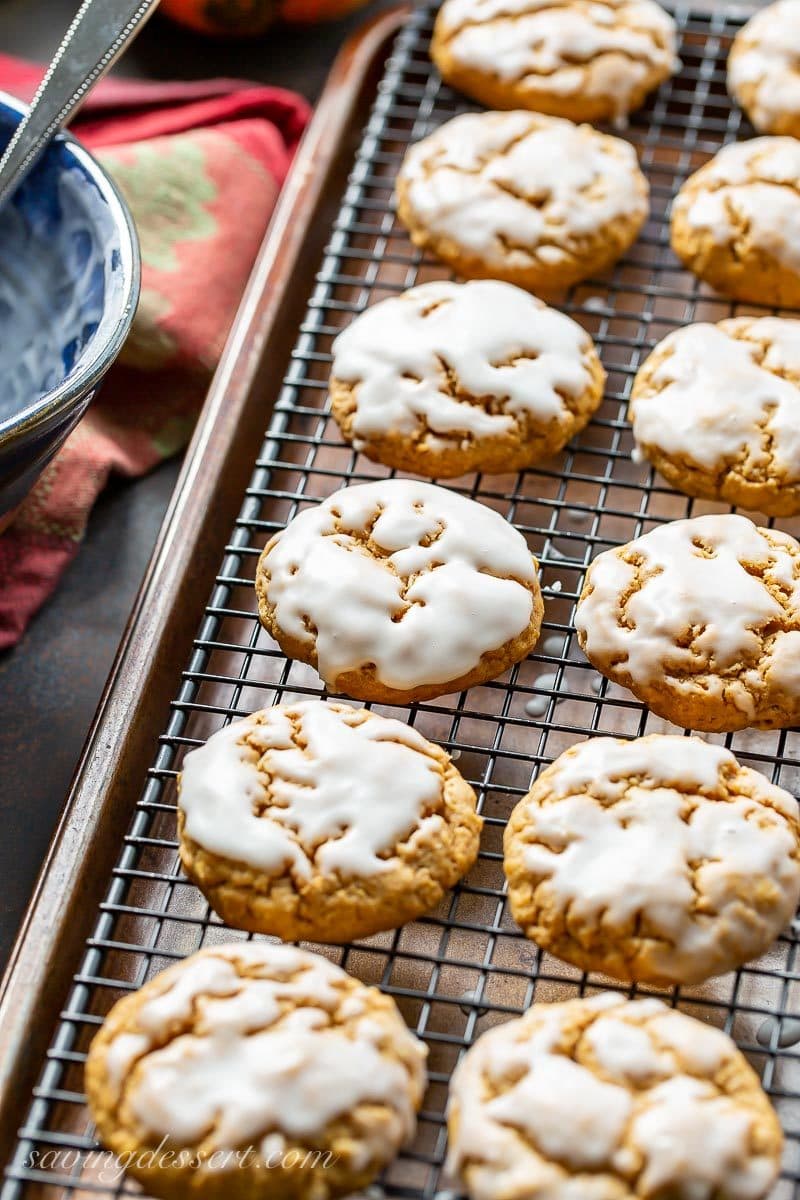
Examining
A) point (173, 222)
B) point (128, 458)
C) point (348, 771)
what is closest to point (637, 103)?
point (173, 222)

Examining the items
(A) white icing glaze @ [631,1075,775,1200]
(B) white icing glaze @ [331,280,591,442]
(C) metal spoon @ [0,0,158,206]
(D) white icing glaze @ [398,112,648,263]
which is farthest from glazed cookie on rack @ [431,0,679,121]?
(A) white icing glaze @ [631,1075,775,1200]

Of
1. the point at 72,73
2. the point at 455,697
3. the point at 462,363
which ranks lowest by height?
the point at 455,697

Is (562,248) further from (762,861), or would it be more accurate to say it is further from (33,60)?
(33,60)

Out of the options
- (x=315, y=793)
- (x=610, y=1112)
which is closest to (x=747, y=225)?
(x=315, y=793)

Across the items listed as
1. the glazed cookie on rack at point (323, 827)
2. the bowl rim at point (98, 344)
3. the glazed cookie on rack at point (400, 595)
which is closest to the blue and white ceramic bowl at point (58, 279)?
the bowl rim at point (98, 344)

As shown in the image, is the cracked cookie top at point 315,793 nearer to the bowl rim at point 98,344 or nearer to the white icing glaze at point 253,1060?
the white icing glaze at point 253,1060

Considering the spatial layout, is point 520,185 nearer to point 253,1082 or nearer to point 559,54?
point 559,54
